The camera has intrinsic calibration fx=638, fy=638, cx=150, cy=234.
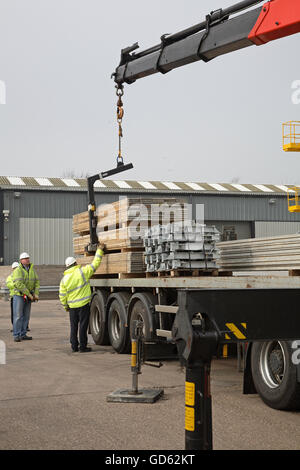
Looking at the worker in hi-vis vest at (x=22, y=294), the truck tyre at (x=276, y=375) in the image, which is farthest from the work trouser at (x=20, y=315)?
the truck tyre at (x=276, y=375)

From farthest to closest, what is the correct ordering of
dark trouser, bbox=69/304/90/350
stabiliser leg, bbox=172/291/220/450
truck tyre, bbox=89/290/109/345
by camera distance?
truck tyre, bbox=89/290/109/345
dark trouser, bbox=69/304/90/350
stabiliser leg, bbox=172/291/220/450

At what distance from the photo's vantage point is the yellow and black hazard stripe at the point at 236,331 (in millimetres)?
4137

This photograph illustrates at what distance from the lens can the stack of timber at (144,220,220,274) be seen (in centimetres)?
948

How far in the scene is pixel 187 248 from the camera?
949 centimetres

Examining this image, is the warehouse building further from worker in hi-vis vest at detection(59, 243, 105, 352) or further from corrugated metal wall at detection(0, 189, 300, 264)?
worker in hi-vis vest at detection(59, 243, 105, 352)

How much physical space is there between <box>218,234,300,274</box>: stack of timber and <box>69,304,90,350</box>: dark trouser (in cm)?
304

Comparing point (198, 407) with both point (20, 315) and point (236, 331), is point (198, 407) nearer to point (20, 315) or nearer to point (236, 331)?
point (236, 331)

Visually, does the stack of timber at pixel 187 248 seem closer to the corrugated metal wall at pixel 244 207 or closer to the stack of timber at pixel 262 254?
the stack of timber at pixel 262 254

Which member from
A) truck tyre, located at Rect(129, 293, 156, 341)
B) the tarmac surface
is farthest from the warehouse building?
the tarmac surface

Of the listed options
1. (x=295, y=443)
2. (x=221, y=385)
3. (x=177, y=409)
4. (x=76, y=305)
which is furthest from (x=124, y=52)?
(x=295, y=443)

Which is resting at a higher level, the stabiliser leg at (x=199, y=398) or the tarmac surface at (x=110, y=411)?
the stabiliser leg at (x=199, y=398)

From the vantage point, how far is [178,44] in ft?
Answer: 35.9

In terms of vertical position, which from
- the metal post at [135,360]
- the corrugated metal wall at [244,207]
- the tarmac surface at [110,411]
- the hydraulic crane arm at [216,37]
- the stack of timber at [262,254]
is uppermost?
the hydraulic crane arm at [216,37]

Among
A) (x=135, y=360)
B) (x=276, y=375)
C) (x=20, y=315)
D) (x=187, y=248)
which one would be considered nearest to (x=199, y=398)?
(x=276, y=375)
